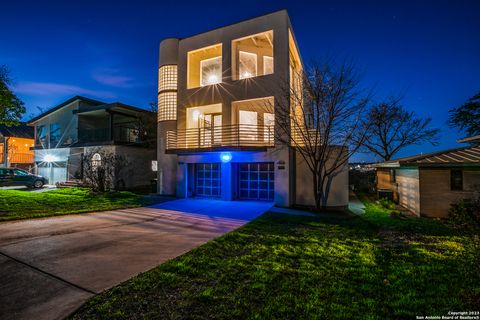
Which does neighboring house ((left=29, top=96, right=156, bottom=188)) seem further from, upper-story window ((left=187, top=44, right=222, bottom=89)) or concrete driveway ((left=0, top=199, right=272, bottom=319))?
concrete driveway ((left=0, top=199, right=272, bottom=319))

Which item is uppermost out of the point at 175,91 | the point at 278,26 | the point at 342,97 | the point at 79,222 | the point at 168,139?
the point at 278,26

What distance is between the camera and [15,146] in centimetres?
3431

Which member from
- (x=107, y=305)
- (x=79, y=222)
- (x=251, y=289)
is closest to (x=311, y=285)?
(x=251, y=289)

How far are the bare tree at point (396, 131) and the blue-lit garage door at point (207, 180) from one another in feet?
62.5

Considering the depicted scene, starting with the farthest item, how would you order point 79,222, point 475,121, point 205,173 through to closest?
1. point 475,121
2. point 205,173
3. point 79,222

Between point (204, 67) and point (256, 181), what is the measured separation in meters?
9.17

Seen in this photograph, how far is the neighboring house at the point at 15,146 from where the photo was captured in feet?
105

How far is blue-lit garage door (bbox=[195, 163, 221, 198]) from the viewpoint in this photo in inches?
589

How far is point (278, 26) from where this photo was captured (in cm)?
1317

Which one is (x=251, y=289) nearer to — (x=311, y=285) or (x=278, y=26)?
(x=311, y=285)

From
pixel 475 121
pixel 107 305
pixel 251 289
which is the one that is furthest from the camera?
pixel 475 121

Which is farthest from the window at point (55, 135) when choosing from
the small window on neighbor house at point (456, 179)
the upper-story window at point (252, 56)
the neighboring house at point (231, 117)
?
the small window on neighbor house at point (456, 179)

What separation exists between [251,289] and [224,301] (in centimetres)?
54

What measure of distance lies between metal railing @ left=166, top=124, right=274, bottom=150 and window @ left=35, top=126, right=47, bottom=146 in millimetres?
20149
